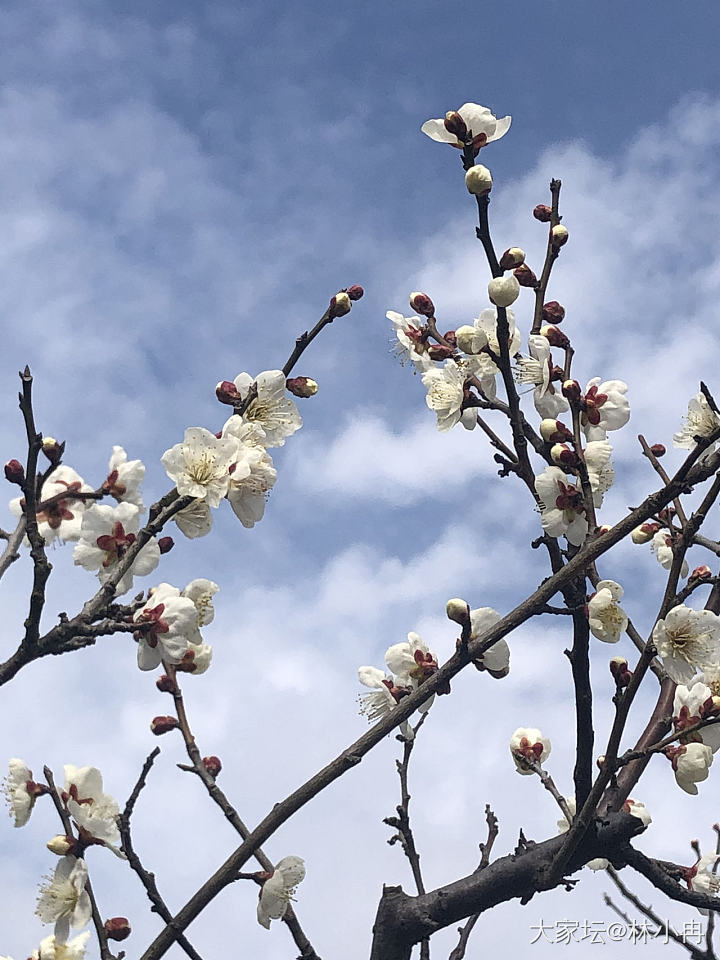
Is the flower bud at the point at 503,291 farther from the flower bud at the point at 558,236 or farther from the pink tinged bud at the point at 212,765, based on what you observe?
the pink tinged bud at the point at 212,765

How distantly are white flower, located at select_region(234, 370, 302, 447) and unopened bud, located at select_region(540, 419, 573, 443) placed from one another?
23.7 inches

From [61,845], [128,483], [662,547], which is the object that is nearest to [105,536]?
[128,483]

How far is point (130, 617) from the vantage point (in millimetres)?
1935

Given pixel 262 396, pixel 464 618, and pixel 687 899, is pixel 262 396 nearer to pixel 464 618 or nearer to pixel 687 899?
pixel 464 618

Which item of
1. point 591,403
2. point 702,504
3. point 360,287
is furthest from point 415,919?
point 360,287

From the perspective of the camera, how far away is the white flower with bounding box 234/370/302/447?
2207 millimetres

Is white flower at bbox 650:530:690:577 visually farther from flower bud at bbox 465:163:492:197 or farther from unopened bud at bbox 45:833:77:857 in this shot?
unopened bud at bbox 45:833:77:857

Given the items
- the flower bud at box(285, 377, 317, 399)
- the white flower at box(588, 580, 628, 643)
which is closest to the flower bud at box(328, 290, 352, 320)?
the flower bud at box(285, 377, 317, 399)

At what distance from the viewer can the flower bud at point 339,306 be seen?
2.20m

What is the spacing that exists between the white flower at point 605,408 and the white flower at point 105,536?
117 centimetres

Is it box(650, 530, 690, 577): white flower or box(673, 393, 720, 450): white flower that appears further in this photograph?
box(650, 530, 690, 577): white flower

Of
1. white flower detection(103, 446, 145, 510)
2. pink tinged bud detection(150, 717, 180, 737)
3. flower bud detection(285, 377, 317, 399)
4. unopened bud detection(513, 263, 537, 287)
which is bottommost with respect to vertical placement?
pink tinged bud detection(150, 717, 180, 737)

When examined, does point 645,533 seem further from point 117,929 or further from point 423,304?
point 117,929

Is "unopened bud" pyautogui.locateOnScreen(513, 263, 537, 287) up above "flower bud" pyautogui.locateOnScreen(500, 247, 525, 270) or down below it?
above
